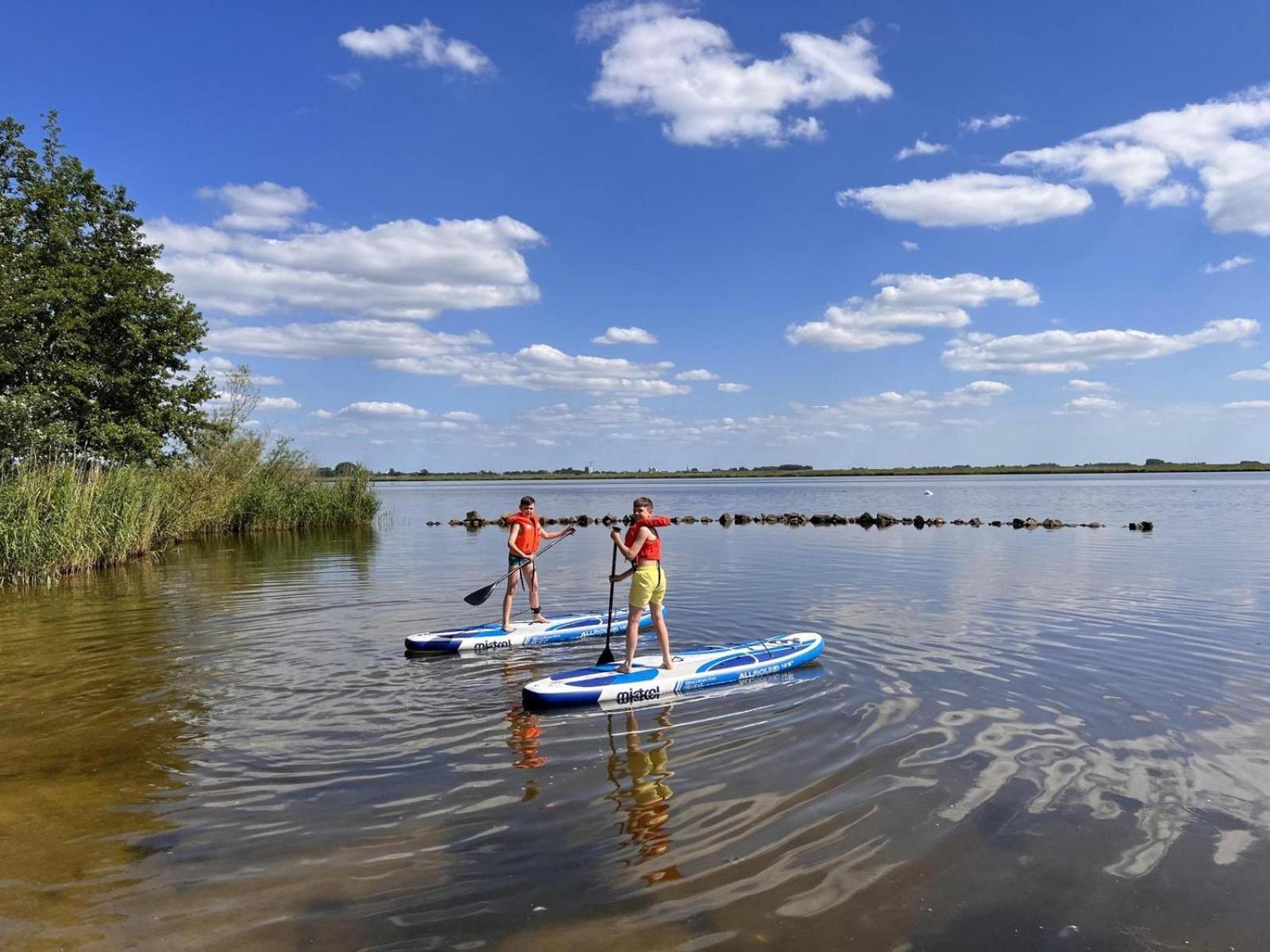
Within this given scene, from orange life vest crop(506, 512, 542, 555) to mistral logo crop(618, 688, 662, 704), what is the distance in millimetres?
4502

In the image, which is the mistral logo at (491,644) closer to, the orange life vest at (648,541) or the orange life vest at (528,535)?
the orange life vest at (528,535)

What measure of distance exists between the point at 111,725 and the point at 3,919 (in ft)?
14.0

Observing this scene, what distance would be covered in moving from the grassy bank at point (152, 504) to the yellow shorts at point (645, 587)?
1668cm

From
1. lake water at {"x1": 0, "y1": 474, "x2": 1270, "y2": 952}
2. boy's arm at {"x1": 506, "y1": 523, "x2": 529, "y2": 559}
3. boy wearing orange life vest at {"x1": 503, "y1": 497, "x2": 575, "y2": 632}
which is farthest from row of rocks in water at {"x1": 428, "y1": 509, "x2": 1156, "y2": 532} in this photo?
lake water at {"x1": 0, "y1": 474, "x2": 1270, "y2": 952}

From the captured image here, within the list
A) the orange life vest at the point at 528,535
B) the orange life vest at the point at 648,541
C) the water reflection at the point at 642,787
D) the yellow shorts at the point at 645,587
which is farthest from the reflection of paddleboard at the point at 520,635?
the water reflection at the point at 642,787

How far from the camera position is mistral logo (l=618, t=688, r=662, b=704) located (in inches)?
369

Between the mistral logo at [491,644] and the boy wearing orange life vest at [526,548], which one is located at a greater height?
the boy wearing orange life vest at [526,548]

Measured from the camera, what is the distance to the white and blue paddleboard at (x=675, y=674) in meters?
9.23

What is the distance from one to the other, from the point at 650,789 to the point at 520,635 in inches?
248

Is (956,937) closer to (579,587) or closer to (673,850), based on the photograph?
(673,850)

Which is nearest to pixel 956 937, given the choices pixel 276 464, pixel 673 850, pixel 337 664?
pixel 673 850

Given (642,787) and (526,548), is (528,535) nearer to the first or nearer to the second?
(526,548)

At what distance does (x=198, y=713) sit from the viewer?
9.01 metres

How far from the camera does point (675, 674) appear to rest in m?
9.88
